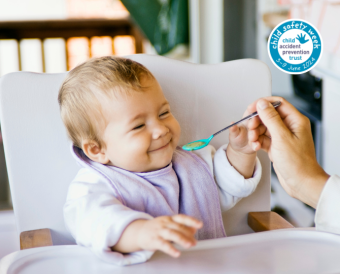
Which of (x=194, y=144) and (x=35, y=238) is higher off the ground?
(x=194, y=144)

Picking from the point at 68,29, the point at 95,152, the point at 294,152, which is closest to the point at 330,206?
the point at 294,152

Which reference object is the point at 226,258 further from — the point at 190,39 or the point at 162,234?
the point at 190,39

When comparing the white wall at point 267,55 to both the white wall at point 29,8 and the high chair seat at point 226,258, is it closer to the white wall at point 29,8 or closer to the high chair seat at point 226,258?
the high chair seat at point 226,258

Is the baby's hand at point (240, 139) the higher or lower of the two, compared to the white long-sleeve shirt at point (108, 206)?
higher

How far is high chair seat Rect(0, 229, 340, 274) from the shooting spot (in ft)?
1.86

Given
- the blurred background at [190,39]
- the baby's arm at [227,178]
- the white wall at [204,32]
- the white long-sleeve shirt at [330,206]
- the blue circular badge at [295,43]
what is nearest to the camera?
the white long-sleeve shirt at [330,206]

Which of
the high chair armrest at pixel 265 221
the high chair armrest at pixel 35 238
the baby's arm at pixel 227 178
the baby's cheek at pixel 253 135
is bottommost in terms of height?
the high chair armrest at pixel 265 221

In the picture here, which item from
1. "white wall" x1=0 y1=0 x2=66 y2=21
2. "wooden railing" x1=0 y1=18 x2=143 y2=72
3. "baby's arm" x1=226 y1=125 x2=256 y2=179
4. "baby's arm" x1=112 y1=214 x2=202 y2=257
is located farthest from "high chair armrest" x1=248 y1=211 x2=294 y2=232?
"white wall" x1=0 y1=0 x2=66 y2=21

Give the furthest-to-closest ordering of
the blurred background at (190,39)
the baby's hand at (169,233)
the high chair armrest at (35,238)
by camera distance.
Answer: the blurred background at (190,39) < the high chair armrest at (35,238) < the baby's hand at (169,233)

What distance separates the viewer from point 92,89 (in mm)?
768

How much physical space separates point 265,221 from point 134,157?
1.13 ft

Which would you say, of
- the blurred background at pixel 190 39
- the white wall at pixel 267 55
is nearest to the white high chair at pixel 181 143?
A: the blurred background at pixel 190 39

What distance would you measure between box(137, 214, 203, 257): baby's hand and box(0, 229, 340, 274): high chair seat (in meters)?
0.06

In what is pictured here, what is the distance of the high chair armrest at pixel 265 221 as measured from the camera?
0.84 meters
